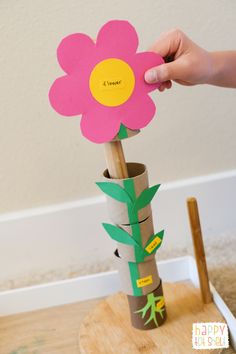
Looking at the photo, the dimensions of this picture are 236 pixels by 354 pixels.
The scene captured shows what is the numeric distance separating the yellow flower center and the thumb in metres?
0.02

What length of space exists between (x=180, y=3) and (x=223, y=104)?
21cm

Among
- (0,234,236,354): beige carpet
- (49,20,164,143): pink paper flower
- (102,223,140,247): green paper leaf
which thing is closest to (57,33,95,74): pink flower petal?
(49,20,164,143): pink paper flower

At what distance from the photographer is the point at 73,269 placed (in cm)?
89

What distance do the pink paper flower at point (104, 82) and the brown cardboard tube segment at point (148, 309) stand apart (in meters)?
0.25

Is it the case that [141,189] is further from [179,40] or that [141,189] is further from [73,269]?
[73,269]

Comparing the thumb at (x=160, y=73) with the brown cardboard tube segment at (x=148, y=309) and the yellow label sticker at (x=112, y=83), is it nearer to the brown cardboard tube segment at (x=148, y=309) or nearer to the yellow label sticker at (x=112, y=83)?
the yellow label sticker at (x=112, y=83)

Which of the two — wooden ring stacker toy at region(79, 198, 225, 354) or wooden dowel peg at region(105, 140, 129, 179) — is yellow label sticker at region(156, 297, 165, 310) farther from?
wooden dowel peg at region(105, 140, 129, 179)

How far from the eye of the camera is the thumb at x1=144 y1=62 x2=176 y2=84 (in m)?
0.53

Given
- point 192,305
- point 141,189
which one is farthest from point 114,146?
point 192,305

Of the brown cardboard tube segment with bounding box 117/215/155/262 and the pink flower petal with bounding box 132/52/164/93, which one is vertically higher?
the pink flower petal with bounding box 132/52/164/93

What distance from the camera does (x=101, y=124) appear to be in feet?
1.72

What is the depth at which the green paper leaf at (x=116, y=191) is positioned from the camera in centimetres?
56

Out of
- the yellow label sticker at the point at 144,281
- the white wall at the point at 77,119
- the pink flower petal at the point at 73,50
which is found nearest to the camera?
the pink flower petal at the point at 73,50

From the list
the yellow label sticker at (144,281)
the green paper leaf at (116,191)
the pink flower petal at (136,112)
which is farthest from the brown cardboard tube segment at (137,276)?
the pink flower petal at (136,112)
